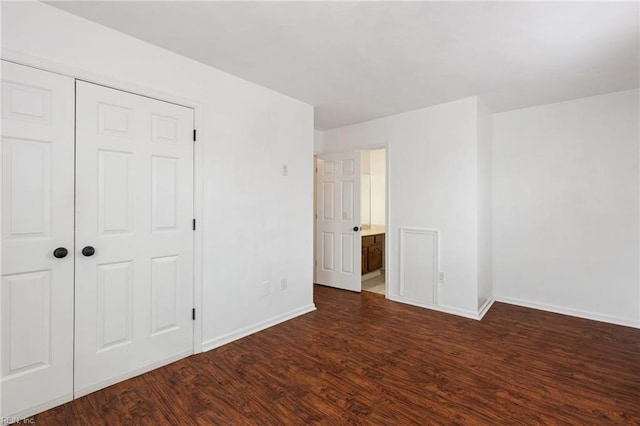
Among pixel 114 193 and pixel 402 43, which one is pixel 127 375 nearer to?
pixel 114 193

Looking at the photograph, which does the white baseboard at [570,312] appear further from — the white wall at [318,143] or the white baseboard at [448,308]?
the white wall at [318,143]

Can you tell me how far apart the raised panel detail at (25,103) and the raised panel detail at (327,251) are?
11.9ft

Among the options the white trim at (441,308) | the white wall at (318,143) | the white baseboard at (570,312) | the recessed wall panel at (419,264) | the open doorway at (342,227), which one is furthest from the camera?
the white wall at (318,143)

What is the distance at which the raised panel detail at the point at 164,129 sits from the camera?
2.43 metres

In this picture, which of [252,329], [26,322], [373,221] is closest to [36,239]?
[26,322]

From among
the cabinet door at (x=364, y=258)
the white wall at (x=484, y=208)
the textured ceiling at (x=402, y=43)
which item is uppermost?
the textured ceiling at (x=402, y=43)

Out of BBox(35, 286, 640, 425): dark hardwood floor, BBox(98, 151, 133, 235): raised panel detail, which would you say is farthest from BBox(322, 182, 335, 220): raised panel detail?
BBox(98, 151, 133, 235): raised panel detail

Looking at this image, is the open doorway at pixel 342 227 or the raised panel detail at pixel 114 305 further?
Result: the open doorway at pixel 342 227

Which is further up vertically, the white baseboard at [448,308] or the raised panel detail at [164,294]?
the raised panel detail at [164,294]

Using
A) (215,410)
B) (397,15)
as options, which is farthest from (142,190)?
(397,15)

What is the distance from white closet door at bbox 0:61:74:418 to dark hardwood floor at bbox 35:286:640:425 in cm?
26

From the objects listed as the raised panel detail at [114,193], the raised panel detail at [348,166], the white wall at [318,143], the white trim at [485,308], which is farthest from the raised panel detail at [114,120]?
the white trim at [485,308]

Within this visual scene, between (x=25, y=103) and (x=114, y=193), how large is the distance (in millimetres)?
702

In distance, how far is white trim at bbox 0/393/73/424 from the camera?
6.08 feet
